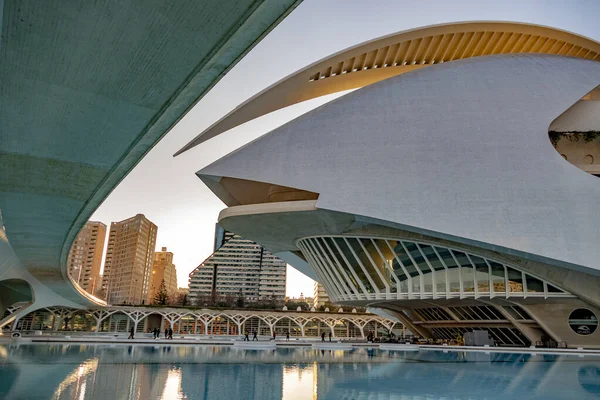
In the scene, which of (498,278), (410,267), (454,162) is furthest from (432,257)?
(454,162)

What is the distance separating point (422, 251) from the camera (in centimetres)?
2248

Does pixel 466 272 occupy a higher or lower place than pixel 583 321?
higher

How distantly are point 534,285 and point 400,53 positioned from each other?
15451 mm

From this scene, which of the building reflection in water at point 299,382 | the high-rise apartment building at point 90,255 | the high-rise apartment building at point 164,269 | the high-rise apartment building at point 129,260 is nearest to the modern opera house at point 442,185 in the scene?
the building reflection in water at point 299,382

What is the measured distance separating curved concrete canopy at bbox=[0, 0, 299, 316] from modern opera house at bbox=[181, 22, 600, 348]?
42.4 feet

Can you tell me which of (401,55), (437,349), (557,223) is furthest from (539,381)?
(401,55)

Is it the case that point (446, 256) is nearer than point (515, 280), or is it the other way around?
point (515, 280)

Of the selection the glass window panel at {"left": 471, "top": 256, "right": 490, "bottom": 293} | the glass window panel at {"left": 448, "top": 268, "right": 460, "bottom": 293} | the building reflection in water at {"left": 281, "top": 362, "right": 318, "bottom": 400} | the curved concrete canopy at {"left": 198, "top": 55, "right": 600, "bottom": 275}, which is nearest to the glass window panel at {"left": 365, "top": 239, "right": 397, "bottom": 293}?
the glass window panel at {"left": 448, "top": 268, "right": 460, "bottom": 293}

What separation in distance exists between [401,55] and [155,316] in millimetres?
42056

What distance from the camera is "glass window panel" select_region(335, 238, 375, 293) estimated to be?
24.0 m

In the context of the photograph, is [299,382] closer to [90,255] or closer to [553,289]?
[553,289]

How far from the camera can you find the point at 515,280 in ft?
69.6

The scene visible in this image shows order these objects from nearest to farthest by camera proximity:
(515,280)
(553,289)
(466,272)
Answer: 1. (553,289)
2. (515,280)
3. (466,272)

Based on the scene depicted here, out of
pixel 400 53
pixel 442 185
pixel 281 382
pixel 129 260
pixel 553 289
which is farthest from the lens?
pixel 129 260
